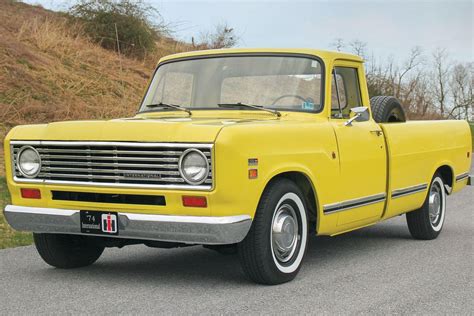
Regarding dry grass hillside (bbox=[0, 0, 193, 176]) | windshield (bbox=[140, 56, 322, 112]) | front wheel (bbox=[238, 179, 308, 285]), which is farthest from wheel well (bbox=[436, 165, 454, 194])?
dry grass hillside (bbox=[0, 0, 193, 176])

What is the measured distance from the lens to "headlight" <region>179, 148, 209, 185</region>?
5.23 metres

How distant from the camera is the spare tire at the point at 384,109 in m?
7.98

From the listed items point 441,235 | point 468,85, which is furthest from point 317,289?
point 468,85

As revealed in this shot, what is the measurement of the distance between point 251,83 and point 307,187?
115 centimetres

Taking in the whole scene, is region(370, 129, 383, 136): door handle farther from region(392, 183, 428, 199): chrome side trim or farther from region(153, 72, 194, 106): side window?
region(153, 72, 194, 106): side window

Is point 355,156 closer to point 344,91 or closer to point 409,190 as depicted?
point 344,91

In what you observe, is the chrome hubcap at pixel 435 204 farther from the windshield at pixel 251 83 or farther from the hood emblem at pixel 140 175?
the hood emblem at pixel 140 175

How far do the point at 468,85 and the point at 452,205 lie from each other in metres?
35.1

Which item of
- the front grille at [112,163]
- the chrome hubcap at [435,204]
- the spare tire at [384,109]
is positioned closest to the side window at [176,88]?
the front grille at [112,163]

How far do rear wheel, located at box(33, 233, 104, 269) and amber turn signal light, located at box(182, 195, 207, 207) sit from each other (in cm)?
135

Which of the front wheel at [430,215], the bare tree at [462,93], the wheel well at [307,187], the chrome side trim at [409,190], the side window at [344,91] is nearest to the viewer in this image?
the wheel well at [307,187]

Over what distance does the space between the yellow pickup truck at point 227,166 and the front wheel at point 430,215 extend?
476 mm

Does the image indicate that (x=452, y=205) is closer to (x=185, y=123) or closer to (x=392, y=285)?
(x=392, y=285)

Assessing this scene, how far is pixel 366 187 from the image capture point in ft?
22.6
